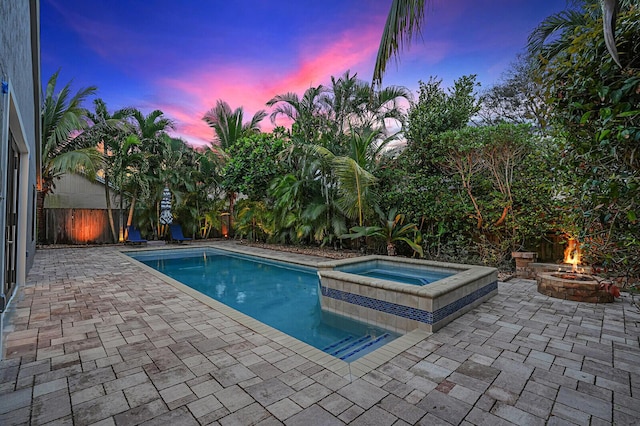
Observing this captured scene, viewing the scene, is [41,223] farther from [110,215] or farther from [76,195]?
[76,195]

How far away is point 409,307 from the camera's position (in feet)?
12.5

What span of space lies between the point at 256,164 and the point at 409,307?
30.0 ft

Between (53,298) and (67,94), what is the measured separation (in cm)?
903

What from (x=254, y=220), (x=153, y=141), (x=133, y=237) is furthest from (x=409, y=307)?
(x=153, y=141)

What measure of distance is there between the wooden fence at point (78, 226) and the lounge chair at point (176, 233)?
205 centimetres

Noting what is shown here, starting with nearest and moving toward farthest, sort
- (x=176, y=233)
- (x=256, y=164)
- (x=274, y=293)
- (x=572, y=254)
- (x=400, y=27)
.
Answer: (x=400, y=27), (x=572, y=254), (x=274, y=293), (x=256, y=164), (x=176, y=233)

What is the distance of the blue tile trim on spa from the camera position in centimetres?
366

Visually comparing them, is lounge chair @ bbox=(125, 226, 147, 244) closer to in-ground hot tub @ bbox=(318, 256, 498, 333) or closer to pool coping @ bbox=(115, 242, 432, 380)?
pool coping @ bbox=(115, 242, 432, 380)

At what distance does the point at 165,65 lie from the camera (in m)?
11.7

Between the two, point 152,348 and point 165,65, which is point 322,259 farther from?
point 165,65

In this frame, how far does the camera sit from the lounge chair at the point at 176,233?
44.7 ft

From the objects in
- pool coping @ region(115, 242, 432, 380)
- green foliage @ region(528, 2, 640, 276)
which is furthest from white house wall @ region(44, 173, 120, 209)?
green foliage @ region(528, 2, 640, 276)

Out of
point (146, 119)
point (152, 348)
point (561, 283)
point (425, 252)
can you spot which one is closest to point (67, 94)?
point (146, 119)

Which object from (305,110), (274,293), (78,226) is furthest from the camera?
(78,226)
